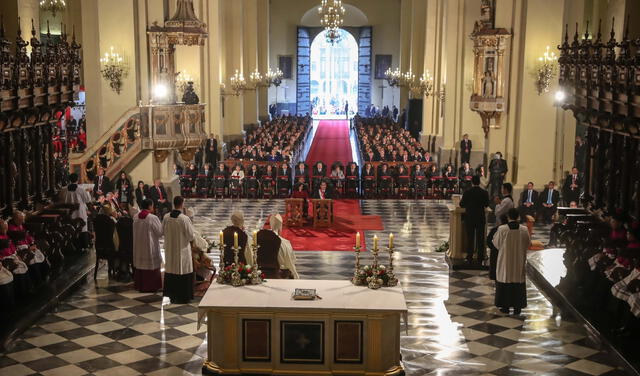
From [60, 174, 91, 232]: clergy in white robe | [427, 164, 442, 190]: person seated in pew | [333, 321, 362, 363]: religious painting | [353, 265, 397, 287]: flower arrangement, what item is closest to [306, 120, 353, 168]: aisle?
[427, 164, 442, 190]: person seated in pew

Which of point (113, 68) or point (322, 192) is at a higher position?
point (113, 68)

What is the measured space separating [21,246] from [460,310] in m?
7.26

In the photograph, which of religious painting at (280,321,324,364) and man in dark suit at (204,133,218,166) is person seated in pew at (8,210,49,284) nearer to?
religious painting at (280,321,324,364)

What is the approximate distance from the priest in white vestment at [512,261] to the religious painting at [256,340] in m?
4.61

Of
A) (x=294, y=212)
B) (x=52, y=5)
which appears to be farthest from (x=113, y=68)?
(x=52, y=5)

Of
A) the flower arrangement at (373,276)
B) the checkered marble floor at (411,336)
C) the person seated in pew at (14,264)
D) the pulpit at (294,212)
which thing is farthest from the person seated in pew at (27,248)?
the pulpit at (294,212)

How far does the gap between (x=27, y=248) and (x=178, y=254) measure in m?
2.46

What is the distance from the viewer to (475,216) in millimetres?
16203

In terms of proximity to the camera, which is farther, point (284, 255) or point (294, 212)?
point (294, 212)

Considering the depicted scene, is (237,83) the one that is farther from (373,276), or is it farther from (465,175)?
(373,276)

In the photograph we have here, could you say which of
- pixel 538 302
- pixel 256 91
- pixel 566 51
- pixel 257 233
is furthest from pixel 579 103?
pixel 256 91

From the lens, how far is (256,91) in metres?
47.5

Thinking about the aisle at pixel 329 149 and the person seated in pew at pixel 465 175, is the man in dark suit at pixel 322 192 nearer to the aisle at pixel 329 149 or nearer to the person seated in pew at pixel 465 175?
the person seated in pew at pixel 465 175

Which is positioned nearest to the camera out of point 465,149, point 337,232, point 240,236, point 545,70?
point 240,236
